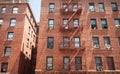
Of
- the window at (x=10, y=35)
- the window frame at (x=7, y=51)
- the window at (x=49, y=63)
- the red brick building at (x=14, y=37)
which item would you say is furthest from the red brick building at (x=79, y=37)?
the window frame at (x=7, y=51)

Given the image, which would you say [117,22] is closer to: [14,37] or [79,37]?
[79,37]

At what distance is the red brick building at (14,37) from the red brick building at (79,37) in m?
6.36

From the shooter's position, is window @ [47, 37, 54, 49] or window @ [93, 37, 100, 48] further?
window @ [47, 37, 54, 49]

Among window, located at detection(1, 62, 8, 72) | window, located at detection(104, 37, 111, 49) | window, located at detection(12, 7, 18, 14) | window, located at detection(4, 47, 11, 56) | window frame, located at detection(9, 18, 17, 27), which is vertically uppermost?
window, located at detection(12, 7, 18, 14)

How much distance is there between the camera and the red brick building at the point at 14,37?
36309 millimetres

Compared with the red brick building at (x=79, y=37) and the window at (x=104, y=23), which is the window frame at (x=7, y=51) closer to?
the red brick building at (x=79, y=37)

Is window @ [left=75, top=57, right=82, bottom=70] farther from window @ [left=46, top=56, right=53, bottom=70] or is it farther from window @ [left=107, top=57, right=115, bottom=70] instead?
window @ [left=107, top=57, right=115, bottom=70]

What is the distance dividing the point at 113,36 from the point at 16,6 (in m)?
23.5

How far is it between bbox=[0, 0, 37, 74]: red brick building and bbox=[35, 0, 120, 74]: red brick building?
6.36 m

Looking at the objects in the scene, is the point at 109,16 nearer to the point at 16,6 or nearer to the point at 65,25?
the point at 65,25

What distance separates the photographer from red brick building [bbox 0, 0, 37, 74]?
3631 centimetres

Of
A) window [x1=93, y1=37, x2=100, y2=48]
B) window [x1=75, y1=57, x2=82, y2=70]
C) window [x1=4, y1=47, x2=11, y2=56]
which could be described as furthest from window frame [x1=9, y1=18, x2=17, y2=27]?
window [x1=93, y1=37, x2=100, y2=48]

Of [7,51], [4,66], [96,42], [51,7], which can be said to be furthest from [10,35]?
[96,42]

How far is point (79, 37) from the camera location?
34156mm
